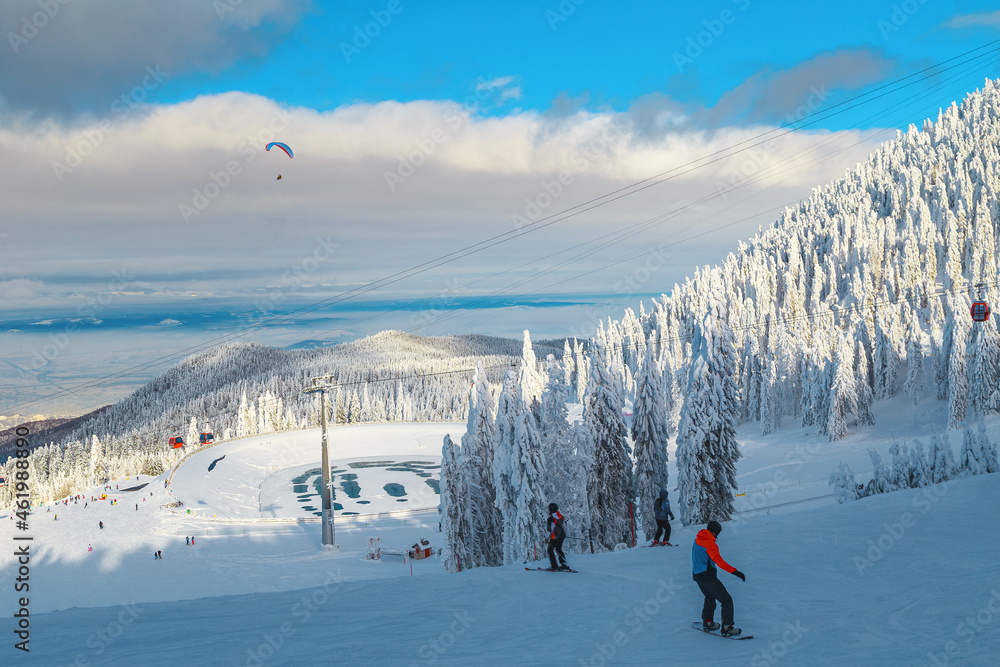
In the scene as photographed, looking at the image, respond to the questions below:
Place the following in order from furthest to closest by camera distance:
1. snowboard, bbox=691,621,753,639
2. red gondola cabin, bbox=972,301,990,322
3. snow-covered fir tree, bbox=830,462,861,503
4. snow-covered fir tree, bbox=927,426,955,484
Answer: red gondola cabin, bbox=972,301,990,322 → snow-covered fir tree, bbox=927,426,955,484 → snow-covered fir tree, bbox=830,462,861,503 → snowboard, bbox=691,621,753,639

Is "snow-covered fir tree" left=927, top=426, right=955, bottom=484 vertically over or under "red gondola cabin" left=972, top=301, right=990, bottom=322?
under

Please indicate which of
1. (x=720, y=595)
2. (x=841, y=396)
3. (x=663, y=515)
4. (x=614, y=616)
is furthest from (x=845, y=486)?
(x=841, y=396)

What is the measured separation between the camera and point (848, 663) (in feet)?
26.3

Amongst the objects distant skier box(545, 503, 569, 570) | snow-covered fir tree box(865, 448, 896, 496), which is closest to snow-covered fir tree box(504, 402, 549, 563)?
snow-covered fir tree box(865, 448, 896, 496)

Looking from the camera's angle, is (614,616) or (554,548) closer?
(614,616)

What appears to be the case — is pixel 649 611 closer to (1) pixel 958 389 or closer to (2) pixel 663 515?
(2) pixel 663 515

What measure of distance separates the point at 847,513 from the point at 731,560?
245 inches

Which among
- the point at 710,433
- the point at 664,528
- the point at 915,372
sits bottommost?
the point at 664,528

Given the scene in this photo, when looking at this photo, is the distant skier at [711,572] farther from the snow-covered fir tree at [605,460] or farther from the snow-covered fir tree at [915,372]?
the snow-covered fir tree at [915,372]

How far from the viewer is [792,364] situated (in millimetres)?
81875

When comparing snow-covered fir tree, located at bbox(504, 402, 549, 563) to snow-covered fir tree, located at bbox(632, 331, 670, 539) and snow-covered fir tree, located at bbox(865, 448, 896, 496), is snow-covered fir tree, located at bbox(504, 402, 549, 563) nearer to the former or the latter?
snow-covered fir tree, located at bbox(632, 331, 670, 539)

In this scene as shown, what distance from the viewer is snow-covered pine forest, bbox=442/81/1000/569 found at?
94.5ft

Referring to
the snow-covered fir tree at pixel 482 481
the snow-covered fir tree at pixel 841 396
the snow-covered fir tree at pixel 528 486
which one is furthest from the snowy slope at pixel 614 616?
the snow-covered fir tree at pixel 841 396

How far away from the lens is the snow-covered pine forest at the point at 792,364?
2881 cm
